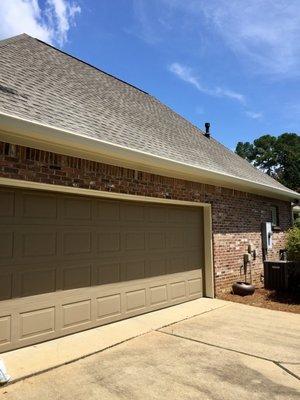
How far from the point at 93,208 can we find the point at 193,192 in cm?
313

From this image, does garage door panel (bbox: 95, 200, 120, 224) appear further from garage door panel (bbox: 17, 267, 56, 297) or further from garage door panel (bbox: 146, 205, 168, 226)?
garage door panel (bbox: 17, 267, 56, 297)

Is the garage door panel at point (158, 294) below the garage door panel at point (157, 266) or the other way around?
below

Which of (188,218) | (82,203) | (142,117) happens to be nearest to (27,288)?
(82,203)

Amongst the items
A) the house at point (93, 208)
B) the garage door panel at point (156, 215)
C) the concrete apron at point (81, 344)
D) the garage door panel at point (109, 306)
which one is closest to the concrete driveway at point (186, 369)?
the concrete apron at point (81, 344)

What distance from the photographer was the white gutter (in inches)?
209

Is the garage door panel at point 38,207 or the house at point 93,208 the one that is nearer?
the house at point 93,208

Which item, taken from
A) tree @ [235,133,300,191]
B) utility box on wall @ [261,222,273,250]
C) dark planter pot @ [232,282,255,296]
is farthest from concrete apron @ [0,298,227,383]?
tree @ [235,133,300,191]

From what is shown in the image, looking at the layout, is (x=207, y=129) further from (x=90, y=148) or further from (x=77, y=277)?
(x=77, y=277)

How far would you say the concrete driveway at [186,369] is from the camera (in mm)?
4277

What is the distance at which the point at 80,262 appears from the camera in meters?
6.64

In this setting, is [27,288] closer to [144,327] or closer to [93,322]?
[93,322]

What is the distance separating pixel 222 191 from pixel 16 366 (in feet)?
23.0

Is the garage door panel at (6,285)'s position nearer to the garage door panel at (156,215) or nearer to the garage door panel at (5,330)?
the garage door panel at (5,330)

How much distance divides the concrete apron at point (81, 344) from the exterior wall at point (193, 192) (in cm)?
245
